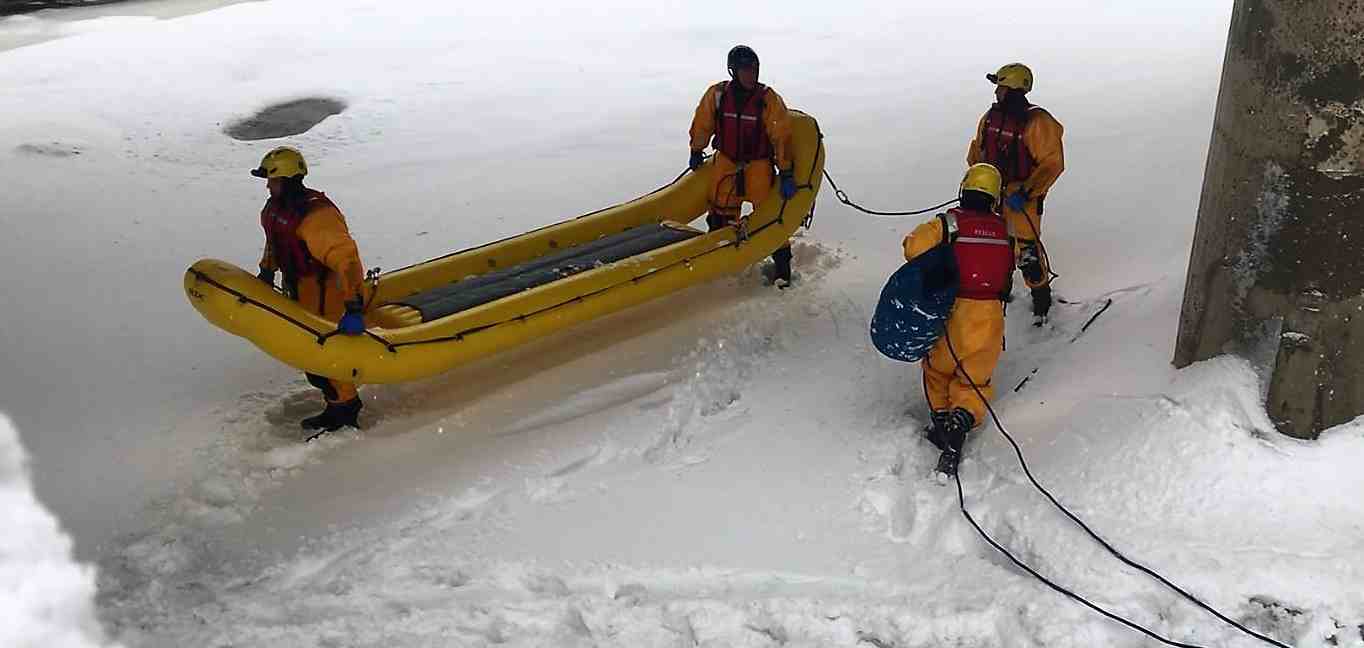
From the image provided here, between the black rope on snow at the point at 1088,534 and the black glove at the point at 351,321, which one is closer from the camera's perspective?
the black rope on snow at the point at 1088,534

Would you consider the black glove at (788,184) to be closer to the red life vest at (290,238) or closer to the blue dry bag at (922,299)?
the blue dry bag at (922,299)

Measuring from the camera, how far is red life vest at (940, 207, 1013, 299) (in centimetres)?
369

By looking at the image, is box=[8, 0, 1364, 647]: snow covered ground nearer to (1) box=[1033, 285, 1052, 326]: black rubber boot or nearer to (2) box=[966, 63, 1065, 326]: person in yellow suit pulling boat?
(1) box=[1033, 285, 1052, 326]: black rubber boot

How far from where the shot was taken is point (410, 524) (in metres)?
3.67

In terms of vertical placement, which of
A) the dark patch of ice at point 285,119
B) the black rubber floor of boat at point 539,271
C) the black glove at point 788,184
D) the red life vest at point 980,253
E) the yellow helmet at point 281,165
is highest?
A: the yellow helmet at point 281,165

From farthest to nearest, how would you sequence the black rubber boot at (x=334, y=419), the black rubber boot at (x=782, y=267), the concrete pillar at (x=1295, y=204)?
the black rubber boot at (x=782, y=267), the black rubber boot at (x=334, y=419), the concrete pillar at (x=1295, y=204)

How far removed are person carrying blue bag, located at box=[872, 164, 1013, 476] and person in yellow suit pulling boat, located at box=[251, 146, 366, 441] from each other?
198cm

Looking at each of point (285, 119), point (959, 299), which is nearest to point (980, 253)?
point (959, 299)

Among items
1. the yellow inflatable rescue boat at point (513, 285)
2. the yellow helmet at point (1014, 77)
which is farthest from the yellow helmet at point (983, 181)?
the yellow inflatable rescue boat at point (513, 285)

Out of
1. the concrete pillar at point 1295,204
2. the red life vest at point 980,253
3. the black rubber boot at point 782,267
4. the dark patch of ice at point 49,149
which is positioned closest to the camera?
the concrete pillar at point 1295,204

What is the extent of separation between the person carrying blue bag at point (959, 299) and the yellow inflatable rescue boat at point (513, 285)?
148 cm

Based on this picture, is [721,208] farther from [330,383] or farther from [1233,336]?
[1233,336]

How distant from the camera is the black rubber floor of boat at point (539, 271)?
180 inches

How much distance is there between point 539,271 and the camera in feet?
16.1
